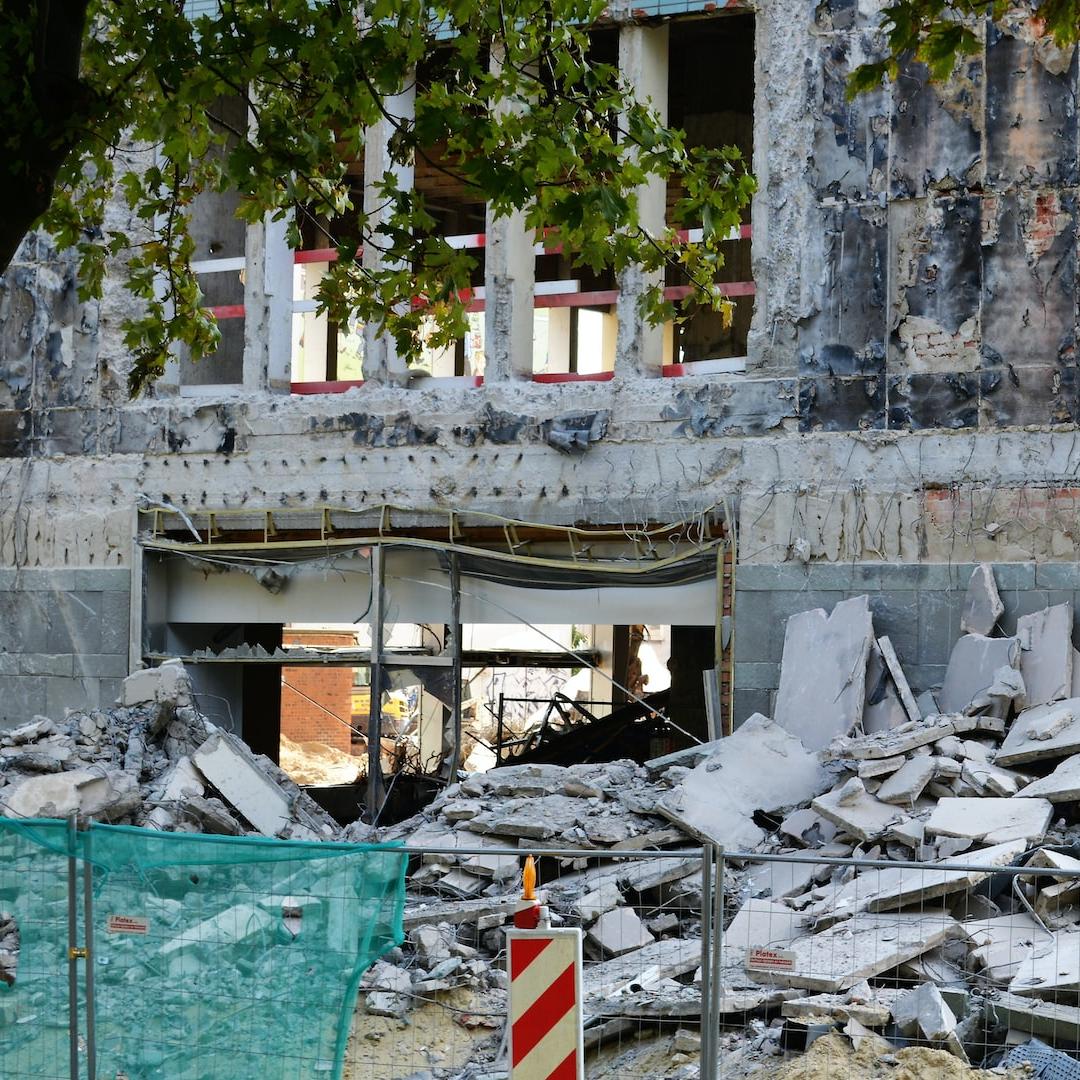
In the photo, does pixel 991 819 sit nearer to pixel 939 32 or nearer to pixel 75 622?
pixel 939 32

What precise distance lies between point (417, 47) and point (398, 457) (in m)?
6.46

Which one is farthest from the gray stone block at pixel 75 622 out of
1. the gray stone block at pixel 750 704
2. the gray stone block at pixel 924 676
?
the gray stone block at pixel 924 676

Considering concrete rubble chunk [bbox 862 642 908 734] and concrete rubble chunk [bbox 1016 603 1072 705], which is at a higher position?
concrete rubble chunk [bbox 1016 603 1072 705]

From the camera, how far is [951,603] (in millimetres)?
12125

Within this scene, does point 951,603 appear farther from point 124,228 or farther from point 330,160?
point 124,228

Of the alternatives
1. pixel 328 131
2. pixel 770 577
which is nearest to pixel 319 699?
pixel 770 577

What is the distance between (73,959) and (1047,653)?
729 centimetres

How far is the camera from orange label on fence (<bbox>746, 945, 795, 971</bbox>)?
25.0ft

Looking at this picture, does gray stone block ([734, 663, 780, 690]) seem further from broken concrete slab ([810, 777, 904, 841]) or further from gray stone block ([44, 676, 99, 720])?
gray stone block ([44, 676, 99, 720])

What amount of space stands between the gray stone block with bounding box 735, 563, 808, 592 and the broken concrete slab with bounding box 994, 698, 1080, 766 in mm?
2157

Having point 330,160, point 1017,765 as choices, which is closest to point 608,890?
point 1017,765

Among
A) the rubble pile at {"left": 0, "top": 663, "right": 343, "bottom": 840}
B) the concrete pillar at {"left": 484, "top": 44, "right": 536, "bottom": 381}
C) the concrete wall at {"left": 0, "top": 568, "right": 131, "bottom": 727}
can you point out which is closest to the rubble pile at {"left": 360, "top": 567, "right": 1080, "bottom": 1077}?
the rubble pile at {"left": 0, "top": 663, "right": 343, "bottom": 840}

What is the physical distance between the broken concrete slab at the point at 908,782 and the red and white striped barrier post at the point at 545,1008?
476cm

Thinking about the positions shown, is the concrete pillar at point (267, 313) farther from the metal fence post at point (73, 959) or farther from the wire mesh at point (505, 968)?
the metal fence post at point (73, 959)
